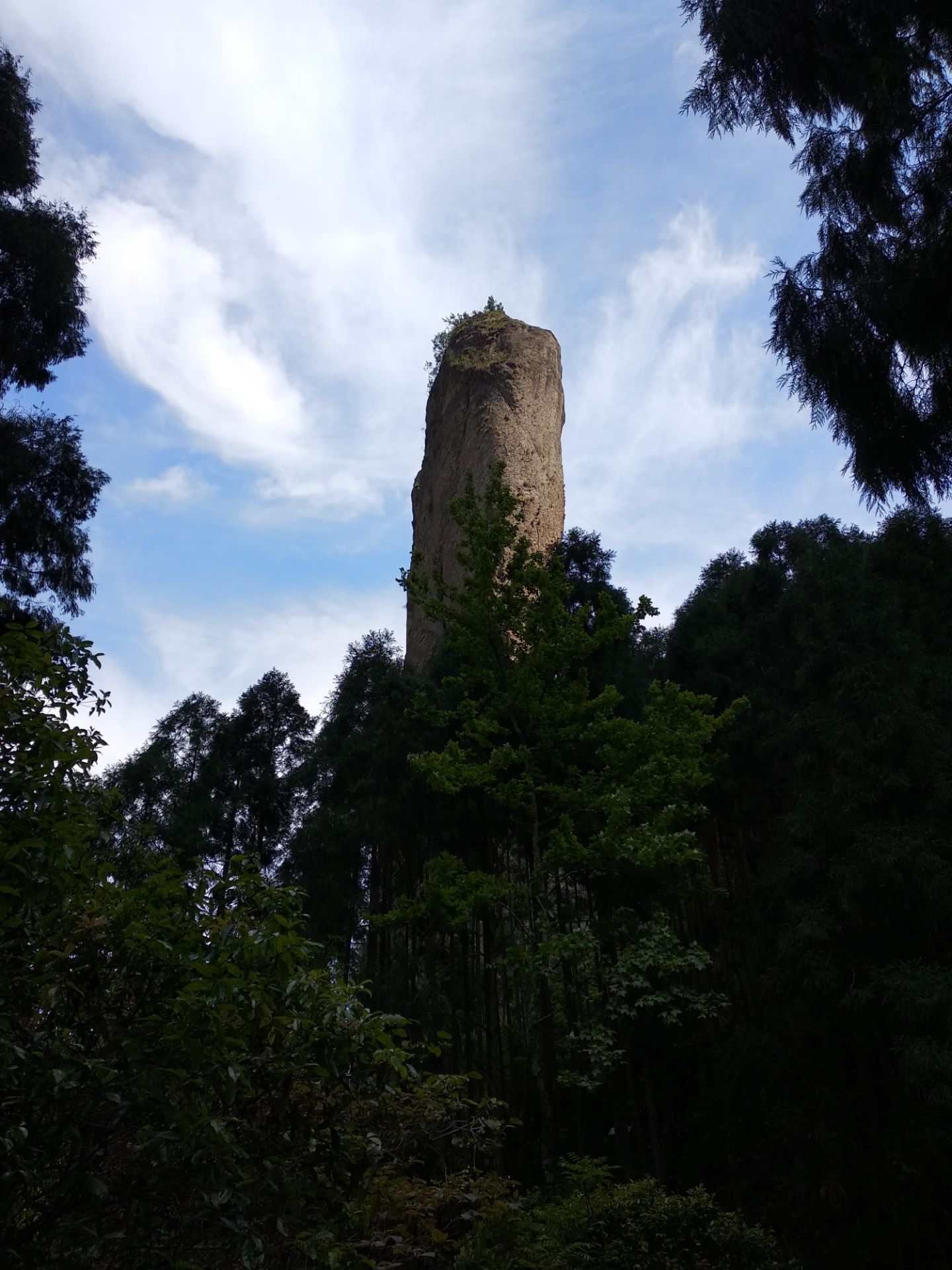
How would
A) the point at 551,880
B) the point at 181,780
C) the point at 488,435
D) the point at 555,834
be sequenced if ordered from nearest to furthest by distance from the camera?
the point at 555,834
the point at 551,880
the point at 181,780
the point at 488,435

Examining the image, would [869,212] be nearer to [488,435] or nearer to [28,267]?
[28,267]

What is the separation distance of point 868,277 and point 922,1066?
17.9ft

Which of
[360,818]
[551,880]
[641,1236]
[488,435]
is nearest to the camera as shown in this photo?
[641,1236]

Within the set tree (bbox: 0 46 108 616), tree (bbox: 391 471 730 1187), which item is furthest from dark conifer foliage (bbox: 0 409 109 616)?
tree (bbox: 391 471 730 1187)

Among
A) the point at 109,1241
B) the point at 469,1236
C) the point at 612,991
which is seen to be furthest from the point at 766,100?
the point at 612,991

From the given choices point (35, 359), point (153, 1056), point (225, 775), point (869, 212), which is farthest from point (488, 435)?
point (153, 1056)

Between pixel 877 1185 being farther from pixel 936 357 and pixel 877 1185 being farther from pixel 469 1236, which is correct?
pixel 936 357

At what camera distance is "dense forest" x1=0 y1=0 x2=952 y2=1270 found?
8.20ft

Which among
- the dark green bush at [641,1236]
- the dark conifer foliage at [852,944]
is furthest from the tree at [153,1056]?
the dark conifer foliage at [852,944]

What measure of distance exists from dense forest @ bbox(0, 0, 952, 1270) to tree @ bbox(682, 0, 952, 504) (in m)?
0.02

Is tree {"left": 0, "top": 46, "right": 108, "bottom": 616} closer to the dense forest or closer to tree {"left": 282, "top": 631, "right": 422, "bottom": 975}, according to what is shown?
the dense forest

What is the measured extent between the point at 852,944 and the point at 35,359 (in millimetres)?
9617

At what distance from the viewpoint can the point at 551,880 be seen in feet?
41.3

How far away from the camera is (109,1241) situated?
2.17m
